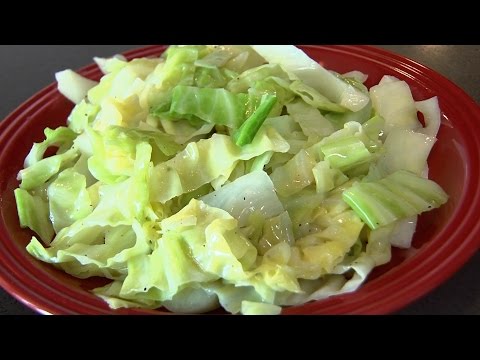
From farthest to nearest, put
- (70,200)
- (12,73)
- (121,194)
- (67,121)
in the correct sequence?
(12,73)
(67,121)
(70,200)
(121,194)

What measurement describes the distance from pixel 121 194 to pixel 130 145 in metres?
0.12

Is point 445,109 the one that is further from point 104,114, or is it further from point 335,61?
point 104,114

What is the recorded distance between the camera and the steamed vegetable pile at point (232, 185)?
113 cm

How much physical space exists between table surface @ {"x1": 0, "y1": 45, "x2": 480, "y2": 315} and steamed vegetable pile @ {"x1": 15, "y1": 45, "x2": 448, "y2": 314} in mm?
156

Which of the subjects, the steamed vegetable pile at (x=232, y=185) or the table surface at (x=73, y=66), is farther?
the table surface at (x=73, y=66)

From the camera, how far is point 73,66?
7.28 ft

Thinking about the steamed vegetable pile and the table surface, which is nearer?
the steamed vegetable pile

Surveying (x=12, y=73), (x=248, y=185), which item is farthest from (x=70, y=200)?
(x=12, y=73)

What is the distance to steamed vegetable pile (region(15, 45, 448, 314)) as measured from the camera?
1130mm

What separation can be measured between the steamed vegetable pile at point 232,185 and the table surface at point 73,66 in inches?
6.1

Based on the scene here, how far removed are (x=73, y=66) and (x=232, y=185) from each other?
3.96ft

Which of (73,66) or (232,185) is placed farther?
(73,66)

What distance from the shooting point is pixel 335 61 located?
169 cm

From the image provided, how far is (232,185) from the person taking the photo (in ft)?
4.07
